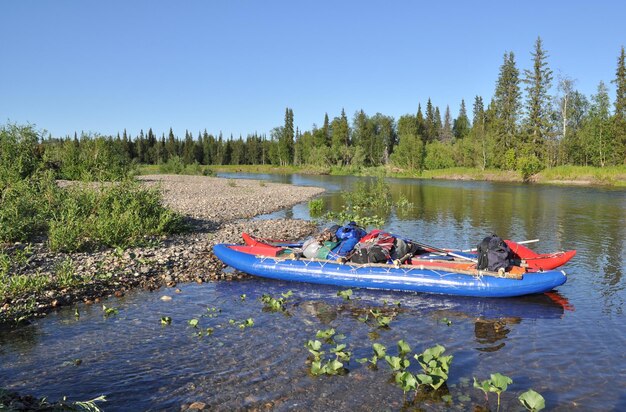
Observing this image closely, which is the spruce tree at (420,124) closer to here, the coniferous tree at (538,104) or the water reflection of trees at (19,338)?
the coniferous tree at (538,104)

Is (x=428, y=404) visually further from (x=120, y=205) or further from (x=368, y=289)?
(x=120, y=205)

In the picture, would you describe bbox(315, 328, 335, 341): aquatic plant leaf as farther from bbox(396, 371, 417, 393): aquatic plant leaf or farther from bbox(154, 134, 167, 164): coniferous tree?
bbox(154, 134, 167, 164): coniferous tree

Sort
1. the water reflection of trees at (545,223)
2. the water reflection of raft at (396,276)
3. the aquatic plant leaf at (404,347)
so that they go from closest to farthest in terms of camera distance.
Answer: the aquatic plant leaf at (404,347)
the water reflection of raft at (396,276)
the water reflection of trees at (545,223)

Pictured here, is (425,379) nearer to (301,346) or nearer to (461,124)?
(301,346)

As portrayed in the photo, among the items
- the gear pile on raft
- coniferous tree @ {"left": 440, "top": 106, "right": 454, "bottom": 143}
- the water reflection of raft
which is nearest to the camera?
the water reflection of raft

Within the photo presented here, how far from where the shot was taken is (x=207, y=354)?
23.7ft

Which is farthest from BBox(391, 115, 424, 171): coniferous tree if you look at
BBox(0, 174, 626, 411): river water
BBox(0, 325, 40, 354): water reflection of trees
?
BBox(0, 325, 40, 354): water reflection of trees

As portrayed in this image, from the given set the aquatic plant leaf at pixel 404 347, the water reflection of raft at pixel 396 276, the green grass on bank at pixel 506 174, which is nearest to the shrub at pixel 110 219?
the water reflection of raft at pixel 396 276

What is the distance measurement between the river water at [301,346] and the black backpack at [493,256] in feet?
2.60

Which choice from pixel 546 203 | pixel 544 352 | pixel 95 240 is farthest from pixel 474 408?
pixel 546 203

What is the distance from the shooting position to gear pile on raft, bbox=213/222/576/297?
9.80 m

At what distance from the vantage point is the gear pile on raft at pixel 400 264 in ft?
32.2

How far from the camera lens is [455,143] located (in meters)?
79.9

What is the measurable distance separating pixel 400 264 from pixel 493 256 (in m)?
2.10
